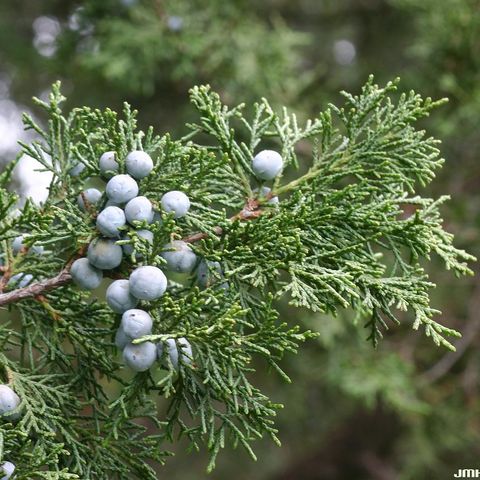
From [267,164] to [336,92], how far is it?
3.17 metres

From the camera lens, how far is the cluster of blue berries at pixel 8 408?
128 centimetres

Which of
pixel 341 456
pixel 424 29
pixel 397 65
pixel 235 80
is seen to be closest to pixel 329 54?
pixel 397 65

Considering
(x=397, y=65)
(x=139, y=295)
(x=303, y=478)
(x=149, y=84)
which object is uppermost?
(x=397, y=65)

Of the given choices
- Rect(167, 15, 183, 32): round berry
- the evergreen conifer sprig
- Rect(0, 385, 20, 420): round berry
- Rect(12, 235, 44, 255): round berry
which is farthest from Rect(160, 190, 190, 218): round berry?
Rect(167, 15, 183, 32): round berry

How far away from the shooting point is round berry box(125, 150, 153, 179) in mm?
1354

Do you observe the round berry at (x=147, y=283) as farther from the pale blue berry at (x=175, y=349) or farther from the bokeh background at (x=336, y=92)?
the bokeh background at (x=336, y=92)

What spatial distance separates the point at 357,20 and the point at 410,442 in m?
3.58

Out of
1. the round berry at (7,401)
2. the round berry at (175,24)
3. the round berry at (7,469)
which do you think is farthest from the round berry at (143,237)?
the round berry at (175,24)

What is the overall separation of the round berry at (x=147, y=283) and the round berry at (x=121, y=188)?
0.17 meters

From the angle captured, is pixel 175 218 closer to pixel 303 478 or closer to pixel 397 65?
pixel 303 478

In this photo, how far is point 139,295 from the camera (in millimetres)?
1255

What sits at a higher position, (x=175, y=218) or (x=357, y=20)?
(x=357, y=20)

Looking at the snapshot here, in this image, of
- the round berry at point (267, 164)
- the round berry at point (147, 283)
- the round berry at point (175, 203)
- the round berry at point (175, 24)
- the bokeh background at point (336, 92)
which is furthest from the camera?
the bokeh background at point (336, 92)

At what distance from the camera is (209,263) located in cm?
143
